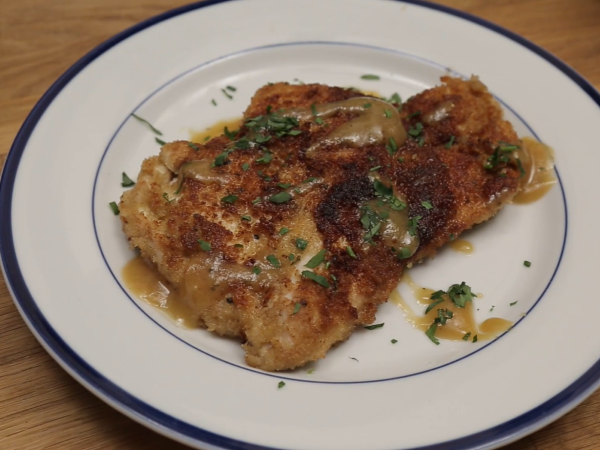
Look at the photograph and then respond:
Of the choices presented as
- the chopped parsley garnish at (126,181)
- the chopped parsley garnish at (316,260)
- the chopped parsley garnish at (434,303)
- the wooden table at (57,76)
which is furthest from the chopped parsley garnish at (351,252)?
the chopped parsley garnish at (126,181)

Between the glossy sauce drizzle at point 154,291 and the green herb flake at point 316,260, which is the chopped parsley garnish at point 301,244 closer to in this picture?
the green herb flake at point 316,260

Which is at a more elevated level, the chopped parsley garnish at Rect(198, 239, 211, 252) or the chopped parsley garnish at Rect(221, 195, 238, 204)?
the chopped parsley garnish at Rect(221, 195, 238, 204)

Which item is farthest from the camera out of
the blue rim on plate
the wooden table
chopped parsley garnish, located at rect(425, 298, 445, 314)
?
chopped parsley garnish, located at rect(425, 298, 445, 314)

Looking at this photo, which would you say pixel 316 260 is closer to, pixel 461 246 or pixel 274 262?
pixel 274 262

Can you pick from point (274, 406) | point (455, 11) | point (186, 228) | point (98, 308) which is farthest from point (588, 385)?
point (455, 11)

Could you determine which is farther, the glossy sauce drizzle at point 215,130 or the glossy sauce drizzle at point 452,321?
the glossy sauce drizzle at point 215,130

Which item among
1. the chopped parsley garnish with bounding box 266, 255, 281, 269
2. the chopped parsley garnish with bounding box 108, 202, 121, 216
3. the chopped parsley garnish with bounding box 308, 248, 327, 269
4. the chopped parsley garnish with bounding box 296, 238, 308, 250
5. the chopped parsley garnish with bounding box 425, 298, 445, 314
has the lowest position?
the chopped parsley garnish with bounding box 108, 202, 121, 216

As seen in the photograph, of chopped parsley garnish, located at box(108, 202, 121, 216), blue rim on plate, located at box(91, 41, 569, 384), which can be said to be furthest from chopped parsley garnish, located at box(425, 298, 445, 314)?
chopped parsley garnish, located at box(108, 202, 121, 216)

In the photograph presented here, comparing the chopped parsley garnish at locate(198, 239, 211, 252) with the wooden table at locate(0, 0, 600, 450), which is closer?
the wooden table at locate(0, 0, 600, 450)

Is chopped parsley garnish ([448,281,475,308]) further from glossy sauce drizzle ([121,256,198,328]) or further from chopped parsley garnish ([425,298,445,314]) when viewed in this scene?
glossy sauce drizzle ([121,256,198,328])
